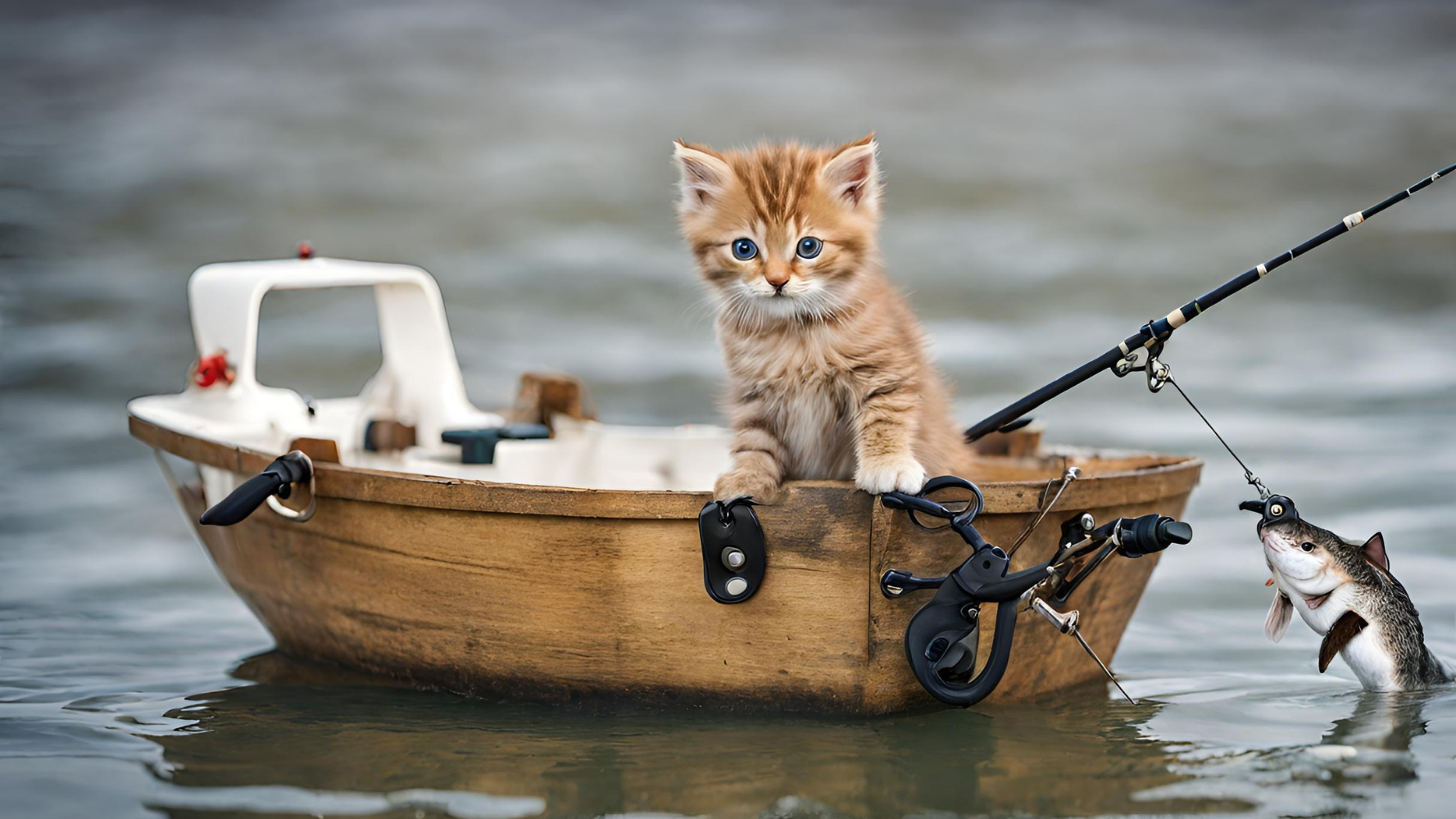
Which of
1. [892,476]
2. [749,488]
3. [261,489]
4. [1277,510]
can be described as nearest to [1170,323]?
[1277,510]

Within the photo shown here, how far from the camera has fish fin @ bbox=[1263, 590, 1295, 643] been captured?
3572 mm

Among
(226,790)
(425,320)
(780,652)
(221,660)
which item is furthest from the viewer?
(425,320)

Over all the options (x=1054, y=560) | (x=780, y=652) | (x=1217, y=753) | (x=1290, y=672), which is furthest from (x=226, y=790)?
(x=1290, y=672)

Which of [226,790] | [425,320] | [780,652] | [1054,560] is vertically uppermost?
[425,320]

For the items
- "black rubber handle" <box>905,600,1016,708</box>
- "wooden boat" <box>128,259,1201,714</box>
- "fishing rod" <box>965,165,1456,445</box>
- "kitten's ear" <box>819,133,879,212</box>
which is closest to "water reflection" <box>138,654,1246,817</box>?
"wooden boat" <box>128,259,1201,714</box>

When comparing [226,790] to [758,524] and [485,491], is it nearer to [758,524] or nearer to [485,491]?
[485,491]

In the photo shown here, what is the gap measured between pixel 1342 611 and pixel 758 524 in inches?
56.8

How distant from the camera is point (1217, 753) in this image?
3295 millimetres

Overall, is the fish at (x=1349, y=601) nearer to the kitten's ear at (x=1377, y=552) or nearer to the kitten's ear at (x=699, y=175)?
the kitten's ear at (x=1377, y=552)

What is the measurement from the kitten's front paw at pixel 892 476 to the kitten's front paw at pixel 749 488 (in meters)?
0.23

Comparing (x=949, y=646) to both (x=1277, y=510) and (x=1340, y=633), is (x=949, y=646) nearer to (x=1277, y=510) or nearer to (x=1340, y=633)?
Answer: (x=1277, y=510)

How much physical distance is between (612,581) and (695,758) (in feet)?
1.54

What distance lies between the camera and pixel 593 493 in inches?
132

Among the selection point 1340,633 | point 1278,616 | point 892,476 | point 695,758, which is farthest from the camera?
point 1278,616
